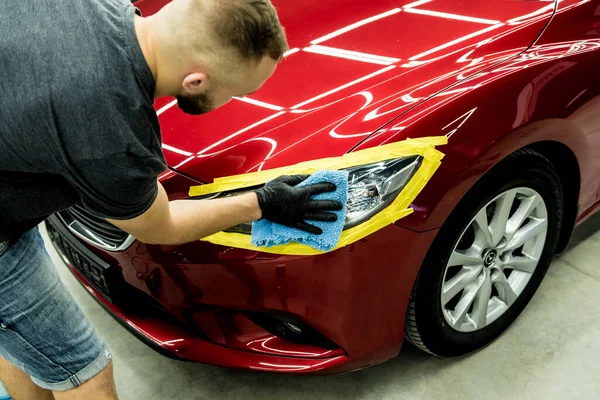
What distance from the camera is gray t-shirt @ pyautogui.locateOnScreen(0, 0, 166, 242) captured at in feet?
3.03

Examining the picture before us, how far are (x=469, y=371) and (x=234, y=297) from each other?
793 millimetres

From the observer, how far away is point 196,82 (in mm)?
1018

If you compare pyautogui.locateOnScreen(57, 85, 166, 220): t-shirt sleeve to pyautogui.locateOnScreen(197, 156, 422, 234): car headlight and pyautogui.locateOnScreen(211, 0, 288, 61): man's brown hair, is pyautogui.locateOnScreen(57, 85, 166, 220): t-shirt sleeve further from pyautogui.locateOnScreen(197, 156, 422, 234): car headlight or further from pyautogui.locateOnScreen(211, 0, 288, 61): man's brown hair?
pyautogui.locateOnScreen(197, 156, 422, 234): car headlight

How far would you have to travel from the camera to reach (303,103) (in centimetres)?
150

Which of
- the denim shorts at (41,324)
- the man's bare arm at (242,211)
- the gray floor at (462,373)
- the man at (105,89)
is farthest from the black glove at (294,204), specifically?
the gray floor at (462,373)

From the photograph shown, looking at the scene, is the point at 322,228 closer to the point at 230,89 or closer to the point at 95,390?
the point at 230,89

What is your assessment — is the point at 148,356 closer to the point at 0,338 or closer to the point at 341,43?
the point at 0,338

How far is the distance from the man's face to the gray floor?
0.99 m

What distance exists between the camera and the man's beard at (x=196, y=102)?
1.06m

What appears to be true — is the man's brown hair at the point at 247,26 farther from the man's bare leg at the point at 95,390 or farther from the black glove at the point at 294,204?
the man's bare leg at the point at 95,390

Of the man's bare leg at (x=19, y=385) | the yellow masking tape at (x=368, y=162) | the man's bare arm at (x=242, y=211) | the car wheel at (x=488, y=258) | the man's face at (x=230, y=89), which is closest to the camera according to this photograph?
the man's face at (x=230, y=89)

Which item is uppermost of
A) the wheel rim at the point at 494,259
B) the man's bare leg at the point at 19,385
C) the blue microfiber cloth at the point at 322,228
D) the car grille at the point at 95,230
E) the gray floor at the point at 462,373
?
the blue microfiber cloth at the point at 322,228

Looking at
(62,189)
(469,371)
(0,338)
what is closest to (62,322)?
(0,338)

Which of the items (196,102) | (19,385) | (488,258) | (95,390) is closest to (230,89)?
(196,102)
